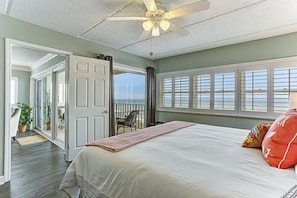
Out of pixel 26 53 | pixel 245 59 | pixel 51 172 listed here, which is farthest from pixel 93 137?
pixel 245 59

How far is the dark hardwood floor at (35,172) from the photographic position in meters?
2.05

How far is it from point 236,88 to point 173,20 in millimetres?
2155

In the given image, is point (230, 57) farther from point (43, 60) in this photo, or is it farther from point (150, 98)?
point (43, 60)

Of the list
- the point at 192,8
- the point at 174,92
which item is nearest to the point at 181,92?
the point at 174,92

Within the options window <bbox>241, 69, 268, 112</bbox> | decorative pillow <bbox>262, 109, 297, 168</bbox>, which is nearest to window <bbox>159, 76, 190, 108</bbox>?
→ window <bbox>241, 69, 268, 112</bbox>

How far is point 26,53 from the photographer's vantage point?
443cm

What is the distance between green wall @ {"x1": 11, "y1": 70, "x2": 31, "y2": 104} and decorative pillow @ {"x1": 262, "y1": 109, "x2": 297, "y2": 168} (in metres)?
7.54

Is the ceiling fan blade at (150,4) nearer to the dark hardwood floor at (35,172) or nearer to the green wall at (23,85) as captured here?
the dark hardwood floor at (35,172)

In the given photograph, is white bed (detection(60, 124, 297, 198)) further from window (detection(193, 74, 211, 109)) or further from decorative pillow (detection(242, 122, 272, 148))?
window (detection(193, 74, 211, 109))

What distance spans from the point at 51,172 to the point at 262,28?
14.2 feet

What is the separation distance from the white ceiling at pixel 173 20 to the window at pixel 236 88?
25.0 inches

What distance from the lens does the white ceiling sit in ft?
6.88

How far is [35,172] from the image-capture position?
260 cm

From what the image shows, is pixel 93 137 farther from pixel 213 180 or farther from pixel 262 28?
pixel 262 28
